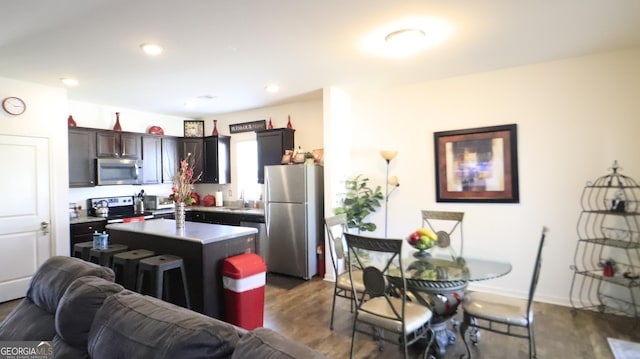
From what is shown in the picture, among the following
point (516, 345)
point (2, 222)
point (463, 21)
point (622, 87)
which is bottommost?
point (516, 345)

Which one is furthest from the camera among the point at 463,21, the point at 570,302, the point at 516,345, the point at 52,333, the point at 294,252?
the point at 294,252

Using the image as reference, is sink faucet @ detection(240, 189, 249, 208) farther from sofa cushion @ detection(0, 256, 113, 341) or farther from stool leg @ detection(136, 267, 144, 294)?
sofa cushion @ detection(0, 256, 113, 341)

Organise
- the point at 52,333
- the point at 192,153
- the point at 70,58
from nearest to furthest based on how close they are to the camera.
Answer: the point at 52,333, the point at 70,58, the point at 192,153

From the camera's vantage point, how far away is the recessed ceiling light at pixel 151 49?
298cm

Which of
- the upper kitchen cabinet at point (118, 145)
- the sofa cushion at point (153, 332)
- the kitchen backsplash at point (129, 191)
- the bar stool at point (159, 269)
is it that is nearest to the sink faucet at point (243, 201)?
the kitchen backsplash at point (129, 191)

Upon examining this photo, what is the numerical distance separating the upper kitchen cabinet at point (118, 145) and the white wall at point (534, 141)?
4.10 m

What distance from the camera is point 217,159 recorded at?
6.05 meters

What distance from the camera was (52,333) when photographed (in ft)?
5.52

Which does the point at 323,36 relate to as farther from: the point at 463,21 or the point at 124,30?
the point at 124,30

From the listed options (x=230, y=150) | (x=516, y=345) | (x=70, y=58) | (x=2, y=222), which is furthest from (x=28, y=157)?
(x=516, y=345)

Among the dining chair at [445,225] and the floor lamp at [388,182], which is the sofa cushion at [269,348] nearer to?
the dining chair at [445,225]

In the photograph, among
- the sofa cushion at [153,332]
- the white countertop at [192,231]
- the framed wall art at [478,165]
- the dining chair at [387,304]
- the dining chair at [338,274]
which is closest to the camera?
the sofa cushion at [153,332]

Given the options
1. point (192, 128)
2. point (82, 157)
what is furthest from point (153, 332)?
point (192, 128)

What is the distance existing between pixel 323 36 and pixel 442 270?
6.91 ft
